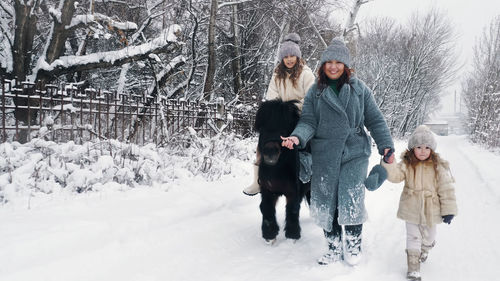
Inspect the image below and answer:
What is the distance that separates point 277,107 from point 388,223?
7.30 ft

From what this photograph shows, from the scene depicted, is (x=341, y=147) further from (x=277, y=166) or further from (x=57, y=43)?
(x=57, y=43)

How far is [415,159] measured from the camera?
2969 millimetres

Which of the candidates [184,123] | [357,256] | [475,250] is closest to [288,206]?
[357,256]

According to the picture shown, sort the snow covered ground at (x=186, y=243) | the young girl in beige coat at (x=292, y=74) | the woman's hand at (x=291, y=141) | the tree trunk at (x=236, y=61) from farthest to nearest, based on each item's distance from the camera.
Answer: the tree trunk at (x=236, y=61) → the young girl in beige coat at (x=292, y=74) → the woman's hand at (x=291, y=141) → the snow covered ground at (x=186, y=243)

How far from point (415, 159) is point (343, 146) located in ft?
2.32

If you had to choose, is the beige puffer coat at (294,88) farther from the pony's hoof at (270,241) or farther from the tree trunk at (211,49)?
the tree trunk at (211,49)

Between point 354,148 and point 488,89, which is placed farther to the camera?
point 488,89

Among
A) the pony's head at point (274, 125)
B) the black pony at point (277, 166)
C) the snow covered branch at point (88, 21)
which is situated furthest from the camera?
the snow covered branch at point (88, 21)

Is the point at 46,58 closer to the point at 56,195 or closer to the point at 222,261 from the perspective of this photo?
the point at 56,195

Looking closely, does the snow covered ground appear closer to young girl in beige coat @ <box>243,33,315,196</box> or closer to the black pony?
the black pony

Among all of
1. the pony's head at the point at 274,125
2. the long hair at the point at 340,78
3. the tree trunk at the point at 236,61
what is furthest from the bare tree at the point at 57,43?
the tree trunk at the point at 236,61

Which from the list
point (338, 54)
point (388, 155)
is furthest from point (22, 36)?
point (388, 155)

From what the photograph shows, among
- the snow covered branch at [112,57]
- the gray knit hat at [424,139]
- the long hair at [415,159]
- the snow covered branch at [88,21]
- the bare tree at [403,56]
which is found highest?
the bare tree at [403,56]

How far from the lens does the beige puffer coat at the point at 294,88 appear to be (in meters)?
3.75
